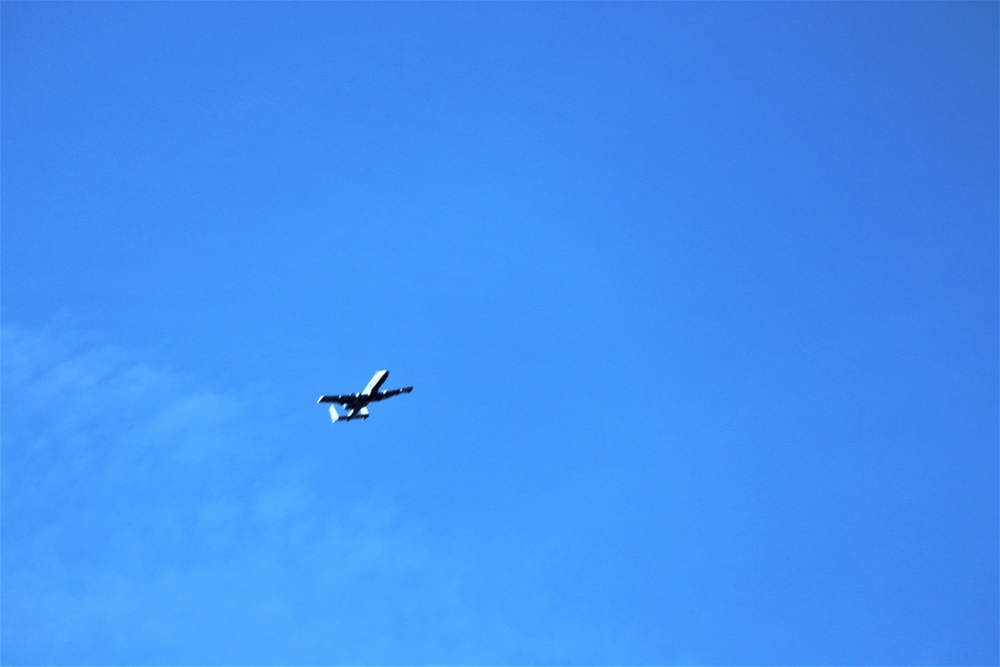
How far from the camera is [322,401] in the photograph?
314 ft

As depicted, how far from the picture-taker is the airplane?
314 ft

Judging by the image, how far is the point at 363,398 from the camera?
96750mm

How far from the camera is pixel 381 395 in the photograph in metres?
97.1

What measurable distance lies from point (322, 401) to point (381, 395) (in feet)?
16.1

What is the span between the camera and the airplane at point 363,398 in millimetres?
95562
